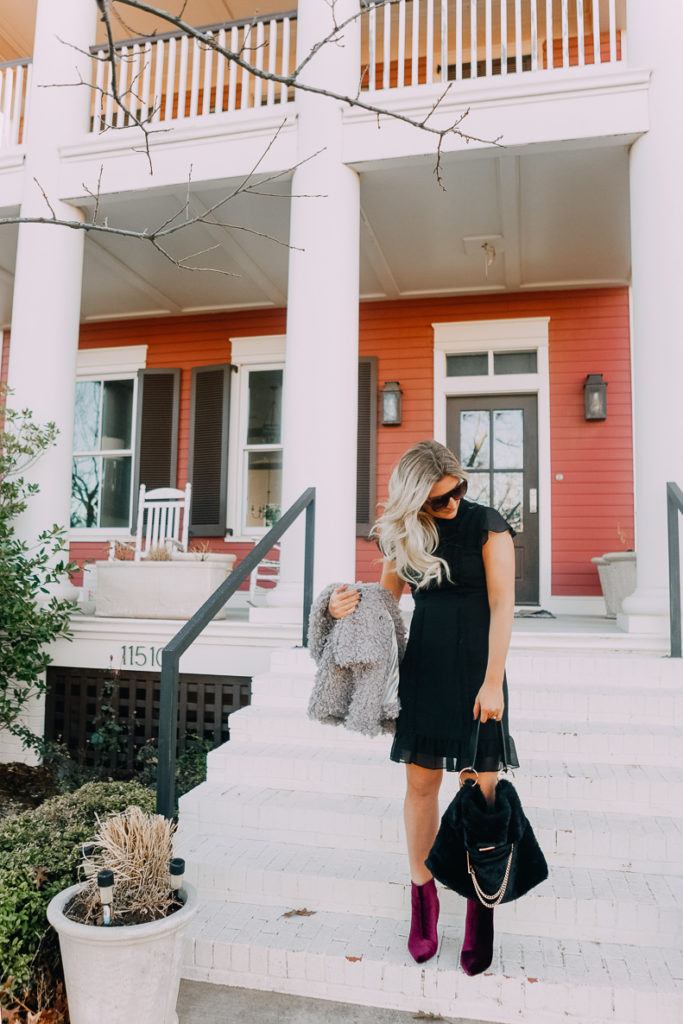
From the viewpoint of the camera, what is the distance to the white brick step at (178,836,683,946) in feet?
7.62

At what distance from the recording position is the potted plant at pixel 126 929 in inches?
77.1

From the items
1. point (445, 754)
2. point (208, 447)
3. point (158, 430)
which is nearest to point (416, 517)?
point (445, 754)

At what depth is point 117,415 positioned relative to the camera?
8.05 meters

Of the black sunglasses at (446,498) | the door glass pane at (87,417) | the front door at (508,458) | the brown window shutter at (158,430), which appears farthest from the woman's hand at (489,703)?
the door glass pane at (87,417)

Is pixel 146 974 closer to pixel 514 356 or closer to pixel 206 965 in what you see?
pixel 206 965

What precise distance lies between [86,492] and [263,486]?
2.03 metres

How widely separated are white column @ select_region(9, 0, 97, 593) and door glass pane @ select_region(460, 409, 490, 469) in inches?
138

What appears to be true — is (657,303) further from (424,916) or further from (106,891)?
(106,891)

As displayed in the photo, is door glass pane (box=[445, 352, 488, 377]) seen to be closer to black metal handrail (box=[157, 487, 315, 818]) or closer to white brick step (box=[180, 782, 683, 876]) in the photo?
black metal handrail (box=[157, 487, 315, 818])

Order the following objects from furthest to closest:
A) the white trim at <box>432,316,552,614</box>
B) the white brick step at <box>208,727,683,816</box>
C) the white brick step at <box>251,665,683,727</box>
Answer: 1. the white trim at <box>432,316,552,614</box>
2. the white brick step at <box>251,665,683,727</box>
3. the white brick step at <box>208,727,683,816</box>

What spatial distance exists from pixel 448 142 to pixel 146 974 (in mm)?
4653

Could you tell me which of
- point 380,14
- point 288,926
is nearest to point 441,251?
point 380,14

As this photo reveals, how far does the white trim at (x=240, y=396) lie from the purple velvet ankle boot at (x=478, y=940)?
5538mm

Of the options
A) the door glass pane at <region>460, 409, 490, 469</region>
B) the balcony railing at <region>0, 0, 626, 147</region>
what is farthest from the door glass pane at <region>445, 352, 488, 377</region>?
the balcony railing at <region>0, 0, 626, 147</region>
